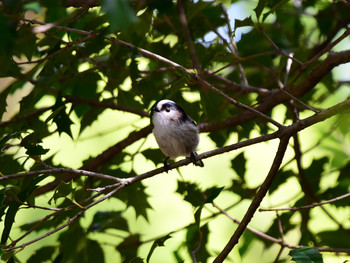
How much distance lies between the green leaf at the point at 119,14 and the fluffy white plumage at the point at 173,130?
141cm

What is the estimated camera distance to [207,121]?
219cm

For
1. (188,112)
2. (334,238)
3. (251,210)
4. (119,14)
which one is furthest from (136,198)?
(119,14)

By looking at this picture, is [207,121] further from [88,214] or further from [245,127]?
[88,214]

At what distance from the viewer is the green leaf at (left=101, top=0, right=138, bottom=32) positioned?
2.57 feet

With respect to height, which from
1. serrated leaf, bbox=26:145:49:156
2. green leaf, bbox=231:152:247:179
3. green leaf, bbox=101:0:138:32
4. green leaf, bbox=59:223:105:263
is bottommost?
green leaf, bbox=101:0:138:32

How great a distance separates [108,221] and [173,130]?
51 cm

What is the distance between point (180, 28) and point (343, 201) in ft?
3.41

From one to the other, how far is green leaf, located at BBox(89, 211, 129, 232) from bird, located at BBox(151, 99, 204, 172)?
346mm

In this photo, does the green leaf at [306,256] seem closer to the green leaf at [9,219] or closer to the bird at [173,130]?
the green leaf at [9,219]

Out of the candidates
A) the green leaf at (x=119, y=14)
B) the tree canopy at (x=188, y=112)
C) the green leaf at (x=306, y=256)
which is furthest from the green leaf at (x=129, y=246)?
the green leaf at (x=119, y=14)

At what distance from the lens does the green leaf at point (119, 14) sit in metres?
0.78

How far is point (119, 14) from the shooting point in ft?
2.61

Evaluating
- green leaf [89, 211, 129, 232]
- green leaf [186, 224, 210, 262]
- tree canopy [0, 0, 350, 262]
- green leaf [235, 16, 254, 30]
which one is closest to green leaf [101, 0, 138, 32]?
tree canopy [0, 0, 350, 262]

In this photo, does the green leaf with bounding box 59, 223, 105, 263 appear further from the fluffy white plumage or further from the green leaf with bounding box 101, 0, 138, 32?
the green leaf with bounding box 101, 0, 138, 32
